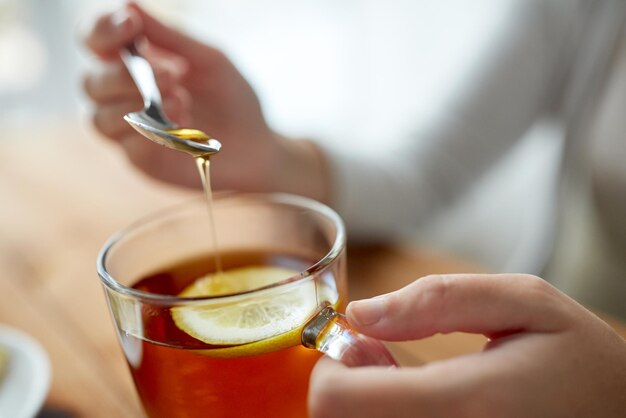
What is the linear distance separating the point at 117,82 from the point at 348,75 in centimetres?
122

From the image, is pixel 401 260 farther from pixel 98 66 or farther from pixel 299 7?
pixel 299 7

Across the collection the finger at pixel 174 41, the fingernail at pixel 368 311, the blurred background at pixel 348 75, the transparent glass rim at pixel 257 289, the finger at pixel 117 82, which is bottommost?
the blurred background at pixel 348 75

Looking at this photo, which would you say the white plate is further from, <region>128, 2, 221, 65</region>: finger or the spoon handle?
<region>128, 2, 221, 65</region>: finger

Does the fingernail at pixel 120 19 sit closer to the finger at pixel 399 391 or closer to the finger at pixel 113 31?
the finger at pixel 113 31

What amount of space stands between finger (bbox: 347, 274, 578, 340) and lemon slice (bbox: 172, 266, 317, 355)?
65 millimetres

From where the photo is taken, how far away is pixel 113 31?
0.69m

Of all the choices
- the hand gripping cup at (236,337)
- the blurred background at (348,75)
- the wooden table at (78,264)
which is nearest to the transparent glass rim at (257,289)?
the hand gripping cup at (236,337)

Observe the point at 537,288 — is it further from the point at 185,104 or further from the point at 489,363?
the point at 185,104

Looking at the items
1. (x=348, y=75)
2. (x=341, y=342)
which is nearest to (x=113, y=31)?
(x=341, y=342)

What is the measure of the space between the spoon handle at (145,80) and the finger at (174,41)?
0.03 meters

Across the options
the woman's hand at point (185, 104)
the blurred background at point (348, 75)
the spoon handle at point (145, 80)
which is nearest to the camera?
the spoon handle at point (145, 80)

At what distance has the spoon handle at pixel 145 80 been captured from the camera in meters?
0.60

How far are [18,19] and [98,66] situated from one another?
6.50 ft

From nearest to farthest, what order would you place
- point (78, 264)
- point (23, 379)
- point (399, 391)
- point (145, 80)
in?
point (399, 391), point (23, 379), point (145, 80), point (78, 264)
